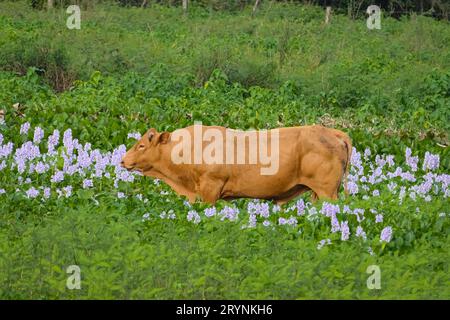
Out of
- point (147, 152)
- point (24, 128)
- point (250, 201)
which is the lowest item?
point (250, 201)

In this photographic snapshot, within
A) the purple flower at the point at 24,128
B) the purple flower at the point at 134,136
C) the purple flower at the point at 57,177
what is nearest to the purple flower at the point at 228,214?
the purple flower at the point at 57,177

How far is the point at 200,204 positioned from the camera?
35.6ft

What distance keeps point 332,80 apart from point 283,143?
9.20 meters

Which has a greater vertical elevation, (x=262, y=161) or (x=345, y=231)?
(x=262, y=161)

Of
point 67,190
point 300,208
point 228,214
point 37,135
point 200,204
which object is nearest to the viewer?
point 228,214

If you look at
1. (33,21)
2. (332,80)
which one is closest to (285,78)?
(332,80)

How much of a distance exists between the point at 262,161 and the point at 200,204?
32.3 inches

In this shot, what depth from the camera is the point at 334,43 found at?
88.1ft

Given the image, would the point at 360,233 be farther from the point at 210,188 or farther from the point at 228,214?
the point at 210,188

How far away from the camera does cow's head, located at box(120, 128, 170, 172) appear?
1149 centimetres

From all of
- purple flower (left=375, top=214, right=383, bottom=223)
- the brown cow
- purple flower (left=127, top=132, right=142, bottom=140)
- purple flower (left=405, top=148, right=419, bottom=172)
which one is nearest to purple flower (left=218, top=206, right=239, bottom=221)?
the brown cow

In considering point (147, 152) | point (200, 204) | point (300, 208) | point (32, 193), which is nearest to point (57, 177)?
point (32, 193)

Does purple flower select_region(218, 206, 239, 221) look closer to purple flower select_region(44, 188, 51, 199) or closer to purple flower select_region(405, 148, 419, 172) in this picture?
purple flower select_region(44, 188, 51, 199)

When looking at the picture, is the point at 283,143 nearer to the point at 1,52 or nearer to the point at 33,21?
the point at 1,52
